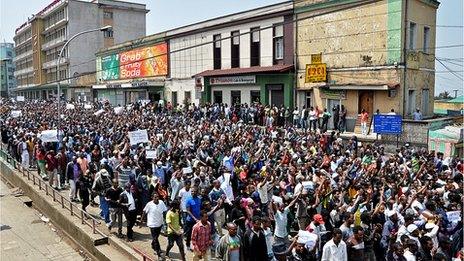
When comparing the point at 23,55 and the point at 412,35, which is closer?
the point at 412,35

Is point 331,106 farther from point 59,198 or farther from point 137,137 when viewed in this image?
point 59,198

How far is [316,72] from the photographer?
24.3m

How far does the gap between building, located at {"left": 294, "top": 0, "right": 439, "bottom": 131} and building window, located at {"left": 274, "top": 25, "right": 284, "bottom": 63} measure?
153 cm

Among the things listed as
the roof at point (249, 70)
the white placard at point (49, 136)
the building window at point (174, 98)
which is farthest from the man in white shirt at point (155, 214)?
the building window at point (174, 98)

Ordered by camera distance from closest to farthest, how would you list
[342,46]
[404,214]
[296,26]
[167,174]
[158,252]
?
[404,214] → [158,252] → [167,174] → [342,46] → [296,26]

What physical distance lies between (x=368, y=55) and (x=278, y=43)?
701cm

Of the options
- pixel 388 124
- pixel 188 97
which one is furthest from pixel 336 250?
pixel 188 97

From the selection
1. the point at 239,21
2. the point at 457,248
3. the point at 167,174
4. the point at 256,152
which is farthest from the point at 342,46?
the point at 457,248

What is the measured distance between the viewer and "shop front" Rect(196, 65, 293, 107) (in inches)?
1032

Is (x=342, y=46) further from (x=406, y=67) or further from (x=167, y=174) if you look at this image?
(x=167, y=174)

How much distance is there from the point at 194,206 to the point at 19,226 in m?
9.06

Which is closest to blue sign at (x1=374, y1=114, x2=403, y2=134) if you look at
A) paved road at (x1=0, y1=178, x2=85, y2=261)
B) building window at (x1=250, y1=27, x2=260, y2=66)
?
building window at (x1=250, y1=27, x2=260, y2=66)

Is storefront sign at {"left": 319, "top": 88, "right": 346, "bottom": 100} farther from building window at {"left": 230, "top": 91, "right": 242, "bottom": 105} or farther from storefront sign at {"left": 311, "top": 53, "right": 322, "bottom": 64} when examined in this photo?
building window at {"left": 230, "top": 91, "right": 242, "bottom": 105}

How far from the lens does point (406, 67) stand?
21.1 metres
